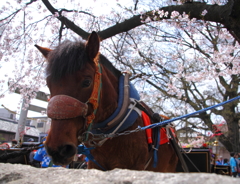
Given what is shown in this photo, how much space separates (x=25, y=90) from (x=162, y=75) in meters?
6.11

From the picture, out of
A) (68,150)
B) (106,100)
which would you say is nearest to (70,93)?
(68,150)

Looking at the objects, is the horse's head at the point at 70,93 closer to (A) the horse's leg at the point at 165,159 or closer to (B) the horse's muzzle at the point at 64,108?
(B) the horse's muzzle at the point at 64,108

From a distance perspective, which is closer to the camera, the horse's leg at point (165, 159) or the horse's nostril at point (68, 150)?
the horse's nostril at point (68, 150)

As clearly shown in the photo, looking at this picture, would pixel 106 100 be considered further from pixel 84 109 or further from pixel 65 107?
pixel 65 107

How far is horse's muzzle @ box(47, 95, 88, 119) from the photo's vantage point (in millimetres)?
1880

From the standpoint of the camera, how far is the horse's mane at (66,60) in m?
2.11

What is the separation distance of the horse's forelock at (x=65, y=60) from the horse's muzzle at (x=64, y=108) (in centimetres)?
27

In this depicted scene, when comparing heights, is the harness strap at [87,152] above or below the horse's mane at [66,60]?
below

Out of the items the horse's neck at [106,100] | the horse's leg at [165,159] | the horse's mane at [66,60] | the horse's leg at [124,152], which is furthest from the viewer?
the horse's leg at [165,159]

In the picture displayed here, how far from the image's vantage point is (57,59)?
2.22 metres

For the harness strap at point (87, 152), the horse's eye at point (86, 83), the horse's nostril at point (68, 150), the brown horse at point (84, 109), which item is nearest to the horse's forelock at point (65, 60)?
the brown horse at point (84, 109)

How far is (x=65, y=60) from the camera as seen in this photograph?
2178 mm

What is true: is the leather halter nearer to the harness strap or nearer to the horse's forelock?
the horse's forelock

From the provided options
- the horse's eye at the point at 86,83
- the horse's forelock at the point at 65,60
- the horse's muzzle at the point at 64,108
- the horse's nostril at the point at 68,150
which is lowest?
the horse's nostril at the point at 68,150
